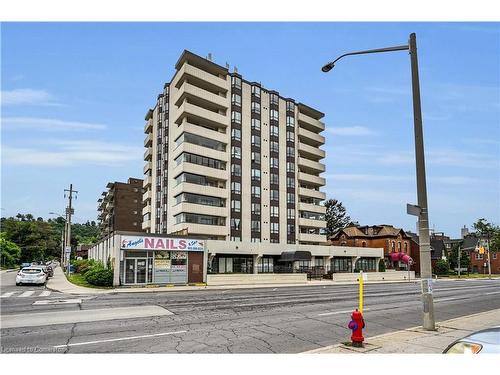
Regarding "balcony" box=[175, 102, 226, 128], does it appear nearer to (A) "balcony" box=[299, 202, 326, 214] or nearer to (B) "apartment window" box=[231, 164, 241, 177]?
(B) "apartment window" box=[231, 164, 241, 177]

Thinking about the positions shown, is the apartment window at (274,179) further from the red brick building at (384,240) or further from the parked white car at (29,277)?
the parked white car at (29,277)

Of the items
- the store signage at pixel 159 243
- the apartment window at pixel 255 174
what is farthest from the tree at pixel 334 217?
the store signage at pixel 159 243

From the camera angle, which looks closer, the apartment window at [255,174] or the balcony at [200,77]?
the balcony at [200,77]

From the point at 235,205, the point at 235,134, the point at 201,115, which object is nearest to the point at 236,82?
the point at 235,134

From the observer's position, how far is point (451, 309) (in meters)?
19.1

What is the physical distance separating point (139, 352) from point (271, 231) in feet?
175

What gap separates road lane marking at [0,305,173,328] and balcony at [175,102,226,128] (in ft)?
130

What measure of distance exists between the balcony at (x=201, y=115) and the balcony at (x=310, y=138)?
1546 centimetres

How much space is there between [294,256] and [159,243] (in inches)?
874

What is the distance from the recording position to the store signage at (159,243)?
33406 mm

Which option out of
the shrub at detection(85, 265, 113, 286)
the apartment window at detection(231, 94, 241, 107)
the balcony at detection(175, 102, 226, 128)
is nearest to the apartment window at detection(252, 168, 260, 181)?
the balcony at detection(175, 102, 226, 128)

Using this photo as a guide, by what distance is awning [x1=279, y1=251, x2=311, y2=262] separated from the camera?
52675 millimetres

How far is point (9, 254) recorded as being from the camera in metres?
84.8

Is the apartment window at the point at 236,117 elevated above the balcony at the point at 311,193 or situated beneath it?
elevated above
